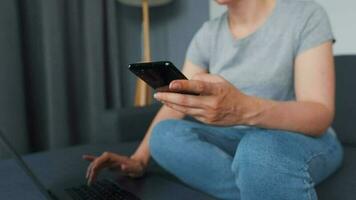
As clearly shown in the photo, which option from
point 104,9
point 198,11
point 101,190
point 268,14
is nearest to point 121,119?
point 101,190

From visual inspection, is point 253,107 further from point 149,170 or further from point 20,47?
point 20,47

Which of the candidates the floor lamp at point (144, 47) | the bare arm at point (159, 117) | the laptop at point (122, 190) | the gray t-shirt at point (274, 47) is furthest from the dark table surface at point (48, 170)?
the floor lamp at point (144, 47)

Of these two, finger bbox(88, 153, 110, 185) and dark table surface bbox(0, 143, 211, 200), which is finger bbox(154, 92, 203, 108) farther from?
finger bbox(88, 153, 110, 185)

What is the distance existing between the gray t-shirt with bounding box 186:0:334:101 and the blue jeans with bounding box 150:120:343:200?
5.4 inches

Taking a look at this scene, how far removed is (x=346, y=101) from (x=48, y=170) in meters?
0.92

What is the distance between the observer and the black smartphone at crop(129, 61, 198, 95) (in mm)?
689

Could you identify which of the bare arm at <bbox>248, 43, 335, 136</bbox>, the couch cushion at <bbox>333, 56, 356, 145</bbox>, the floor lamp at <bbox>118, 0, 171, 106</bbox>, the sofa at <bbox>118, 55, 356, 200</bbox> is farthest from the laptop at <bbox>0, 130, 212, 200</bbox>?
the floor lamp at <bbox>118, 0, 171, 106</bbox>

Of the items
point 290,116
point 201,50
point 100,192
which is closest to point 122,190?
point 100,192

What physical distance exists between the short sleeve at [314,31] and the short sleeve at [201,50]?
0.98 ft

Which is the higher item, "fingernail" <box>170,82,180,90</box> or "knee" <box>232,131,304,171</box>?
"fingernail" <box>170,82,180,90</box>

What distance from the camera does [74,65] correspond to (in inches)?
79.9

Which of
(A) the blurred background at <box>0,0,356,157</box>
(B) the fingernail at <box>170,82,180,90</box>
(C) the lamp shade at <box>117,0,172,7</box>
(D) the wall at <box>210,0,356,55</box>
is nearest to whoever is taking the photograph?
(B) the fingernail at <box>170,82,180,90</box>

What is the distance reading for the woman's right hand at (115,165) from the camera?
1010 millimetres

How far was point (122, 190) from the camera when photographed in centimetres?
92
